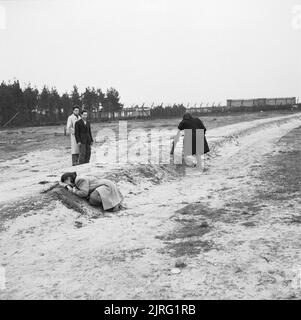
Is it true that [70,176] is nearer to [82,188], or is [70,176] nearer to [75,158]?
[82,188]

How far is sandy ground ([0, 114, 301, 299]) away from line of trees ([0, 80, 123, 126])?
33809mm

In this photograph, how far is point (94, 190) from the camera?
22.7 ft

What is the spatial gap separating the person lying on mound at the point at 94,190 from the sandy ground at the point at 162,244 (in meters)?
0.35

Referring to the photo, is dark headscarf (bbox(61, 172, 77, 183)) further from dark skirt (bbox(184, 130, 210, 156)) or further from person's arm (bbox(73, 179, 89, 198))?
dark skirt (bbox(184, 130, 210, 156))

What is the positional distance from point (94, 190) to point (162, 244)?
86.4 inches

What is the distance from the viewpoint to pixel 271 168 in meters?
10.3

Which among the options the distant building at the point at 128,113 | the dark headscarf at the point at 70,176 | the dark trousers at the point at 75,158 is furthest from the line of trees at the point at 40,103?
the dark headscarf at the point at 70,176

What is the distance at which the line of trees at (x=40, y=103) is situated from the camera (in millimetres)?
40062

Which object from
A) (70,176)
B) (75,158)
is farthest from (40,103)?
(70,176)

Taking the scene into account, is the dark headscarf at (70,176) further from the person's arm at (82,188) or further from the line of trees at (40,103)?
the line of trees at (40,103)

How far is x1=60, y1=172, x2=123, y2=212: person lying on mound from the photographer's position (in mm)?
6832
